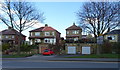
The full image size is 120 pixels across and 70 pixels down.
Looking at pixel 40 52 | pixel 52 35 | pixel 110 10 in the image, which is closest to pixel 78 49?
pixel 40 52

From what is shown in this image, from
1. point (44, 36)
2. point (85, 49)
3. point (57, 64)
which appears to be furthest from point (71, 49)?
point (57, 64)

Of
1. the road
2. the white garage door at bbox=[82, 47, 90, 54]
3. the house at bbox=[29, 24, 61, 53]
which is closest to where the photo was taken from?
the road

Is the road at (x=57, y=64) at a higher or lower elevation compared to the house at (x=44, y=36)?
lower

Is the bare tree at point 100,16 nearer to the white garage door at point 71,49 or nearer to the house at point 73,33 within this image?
the white garage door at point 71,49

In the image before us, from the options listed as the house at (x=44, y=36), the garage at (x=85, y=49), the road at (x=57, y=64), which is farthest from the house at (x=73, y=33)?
the road at (x=57, y=64)

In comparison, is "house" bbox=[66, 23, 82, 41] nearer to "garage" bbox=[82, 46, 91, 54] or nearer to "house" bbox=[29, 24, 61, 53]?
"house" bbox=[29, 24, 61, 53]

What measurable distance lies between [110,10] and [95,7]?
3086mm

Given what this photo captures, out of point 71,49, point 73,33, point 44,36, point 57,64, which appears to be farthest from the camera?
point 73,33

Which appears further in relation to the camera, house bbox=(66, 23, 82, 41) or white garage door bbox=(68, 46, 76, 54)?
house bbox=(66, 23, 82, 41)

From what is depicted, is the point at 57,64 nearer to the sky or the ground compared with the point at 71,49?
nearer to the ground

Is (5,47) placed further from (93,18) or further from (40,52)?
(93,18)

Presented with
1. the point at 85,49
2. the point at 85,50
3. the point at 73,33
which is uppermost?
the point at 73,33

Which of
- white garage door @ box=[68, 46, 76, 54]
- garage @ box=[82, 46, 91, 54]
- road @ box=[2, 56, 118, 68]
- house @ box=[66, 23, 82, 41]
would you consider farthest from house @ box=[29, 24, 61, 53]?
road @ box=[2, 56, 118, 68]

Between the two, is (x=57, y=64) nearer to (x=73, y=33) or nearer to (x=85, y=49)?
(x=85, y=49)
